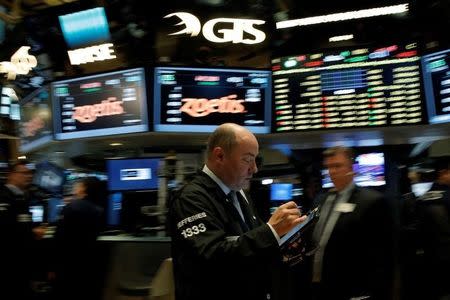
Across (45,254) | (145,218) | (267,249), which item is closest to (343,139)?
(145,218)

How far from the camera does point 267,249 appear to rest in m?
1.58

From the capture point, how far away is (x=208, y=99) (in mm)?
5148

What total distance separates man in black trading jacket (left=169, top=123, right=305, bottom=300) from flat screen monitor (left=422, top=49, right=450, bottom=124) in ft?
10.8

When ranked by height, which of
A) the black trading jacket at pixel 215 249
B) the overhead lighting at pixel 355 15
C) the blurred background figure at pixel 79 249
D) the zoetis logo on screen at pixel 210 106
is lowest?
the blurred background figure at pixel 79 249

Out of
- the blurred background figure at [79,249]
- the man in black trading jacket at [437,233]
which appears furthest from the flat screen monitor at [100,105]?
the man in black trading jacket at [437,233]

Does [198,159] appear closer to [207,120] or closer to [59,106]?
[207,120]

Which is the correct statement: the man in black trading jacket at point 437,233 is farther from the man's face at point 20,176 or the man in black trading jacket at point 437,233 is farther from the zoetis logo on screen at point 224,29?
the man's face at point 20,176

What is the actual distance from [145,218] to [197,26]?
219 cm

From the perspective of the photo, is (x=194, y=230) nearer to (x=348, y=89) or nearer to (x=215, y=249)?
(x=215, y=249)

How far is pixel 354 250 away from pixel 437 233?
1.92 m

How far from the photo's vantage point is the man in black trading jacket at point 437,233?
4566 millimetres

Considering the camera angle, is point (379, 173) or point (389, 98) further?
point (379, 173)

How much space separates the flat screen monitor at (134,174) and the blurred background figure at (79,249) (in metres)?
0.59

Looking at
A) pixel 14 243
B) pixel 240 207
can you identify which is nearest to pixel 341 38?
pixel 240 207
